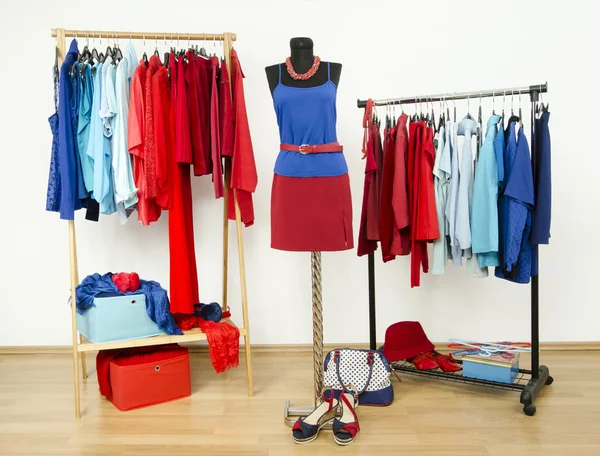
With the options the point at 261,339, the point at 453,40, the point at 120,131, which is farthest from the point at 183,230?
the point at 453,40

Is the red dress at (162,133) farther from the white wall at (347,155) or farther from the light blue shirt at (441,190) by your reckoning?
the light blue shirt at (441,190)

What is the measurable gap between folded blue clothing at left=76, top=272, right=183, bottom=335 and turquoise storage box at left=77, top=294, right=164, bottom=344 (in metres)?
0.03

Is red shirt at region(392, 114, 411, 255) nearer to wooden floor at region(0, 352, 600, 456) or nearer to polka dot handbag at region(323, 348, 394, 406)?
polka dot handbag at region(323, 348, 394, 406)

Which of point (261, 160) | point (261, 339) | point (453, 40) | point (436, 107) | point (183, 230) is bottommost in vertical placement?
point (261, 339)

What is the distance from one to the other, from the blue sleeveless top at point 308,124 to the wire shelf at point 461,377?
121 cm

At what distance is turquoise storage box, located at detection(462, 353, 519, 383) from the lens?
3117 mm

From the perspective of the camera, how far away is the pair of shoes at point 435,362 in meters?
3.33

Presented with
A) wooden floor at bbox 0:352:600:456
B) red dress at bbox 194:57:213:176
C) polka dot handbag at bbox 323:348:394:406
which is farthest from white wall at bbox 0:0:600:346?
polka dot handbag at bbox 323:348:394:406

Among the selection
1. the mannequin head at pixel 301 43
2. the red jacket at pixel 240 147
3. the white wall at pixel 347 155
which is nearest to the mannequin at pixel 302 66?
the mannequin head at pixel 301 43

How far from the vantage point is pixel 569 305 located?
12.9 feet

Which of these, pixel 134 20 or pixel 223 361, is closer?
pixel 223 361

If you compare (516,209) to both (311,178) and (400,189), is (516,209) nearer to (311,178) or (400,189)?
(400,189)

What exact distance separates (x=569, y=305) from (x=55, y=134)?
124 inches

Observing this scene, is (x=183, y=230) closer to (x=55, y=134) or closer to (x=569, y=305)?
(x=55, y=134)
